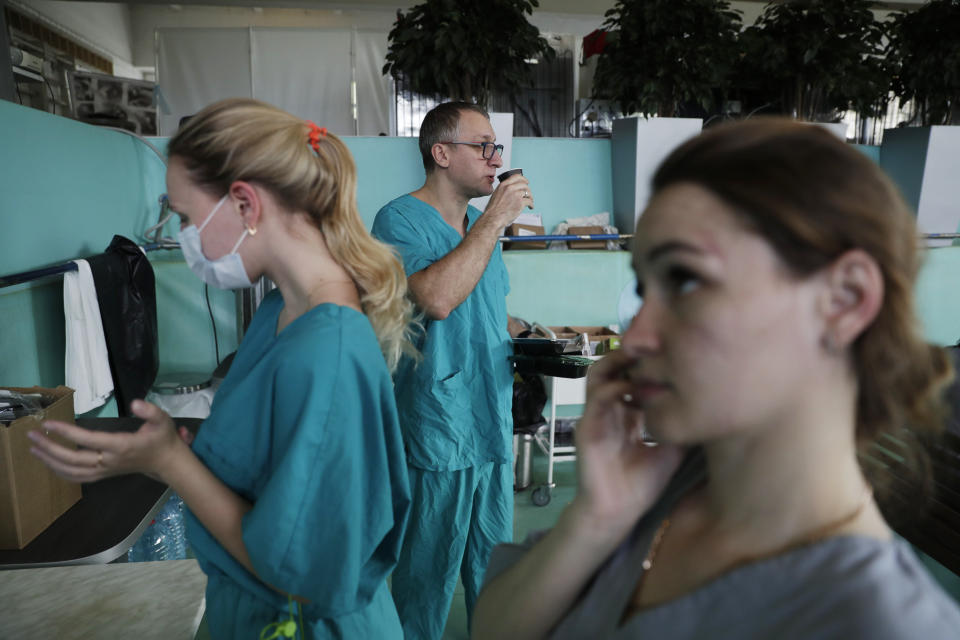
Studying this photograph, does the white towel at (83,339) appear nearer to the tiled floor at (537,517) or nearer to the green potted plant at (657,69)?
the tiled floor at (537,517)

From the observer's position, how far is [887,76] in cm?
351

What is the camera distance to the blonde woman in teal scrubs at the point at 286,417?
0.82 metres

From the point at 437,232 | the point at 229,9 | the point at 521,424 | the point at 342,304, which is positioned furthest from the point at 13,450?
the point at 229,9

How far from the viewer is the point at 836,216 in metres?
0.46

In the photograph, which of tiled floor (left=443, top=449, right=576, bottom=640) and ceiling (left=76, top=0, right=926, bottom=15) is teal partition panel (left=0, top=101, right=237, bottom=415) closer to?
tiled floor (left=443, top=449, right=576, bottom=640)

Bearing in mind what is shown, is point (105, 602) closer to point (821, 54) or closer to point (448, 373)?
point (448, 373)

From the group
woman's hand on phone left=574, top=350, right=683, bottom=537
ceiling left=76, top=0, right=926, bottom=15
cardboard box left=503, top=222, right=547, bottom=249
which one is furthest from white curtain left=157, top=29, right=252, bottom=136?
woman's hand on phone left=574, top=350, right=683, bottom=537

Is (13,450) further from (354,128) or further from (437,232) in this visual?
(354,128)

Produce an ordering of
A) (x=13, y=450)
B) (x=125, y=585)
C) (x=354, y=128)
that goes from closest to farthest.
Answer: (x=13, y=450)
(x=125, y=585)
(x=354, y=128)

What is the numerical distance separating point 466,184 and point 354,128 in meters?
3.62

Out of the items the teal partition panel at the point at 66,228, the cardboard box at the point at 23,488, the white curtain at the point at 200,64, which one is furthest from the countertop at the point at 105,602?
the white curtain at the point at 200,64

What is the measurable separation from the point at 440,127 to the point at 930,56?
3.23 m

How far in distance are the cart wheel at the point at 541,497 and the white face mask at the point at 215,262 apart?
2.02 m

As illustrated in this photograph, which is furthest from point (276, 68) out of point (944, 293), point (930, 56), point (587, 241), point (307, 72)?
point (944, 293)
